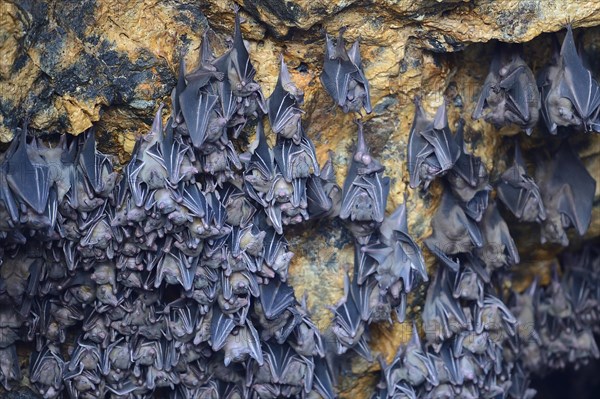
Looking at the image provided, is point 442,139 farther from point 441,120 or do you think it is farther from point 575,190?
point 575,190

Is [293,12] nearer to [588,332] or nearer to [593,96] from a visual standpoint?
[593,96]

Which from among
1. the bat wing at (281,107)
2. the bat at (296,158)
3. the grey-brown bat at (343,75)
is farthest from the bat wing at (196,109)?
the grey-brown bat at (343,75)

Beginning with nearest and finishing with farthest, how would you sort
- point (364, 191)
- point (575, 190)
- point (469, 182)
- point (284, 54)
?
1. point (284, 54)
2. point (364, 191)
3. point (469, 182)
4. point (575, 190)

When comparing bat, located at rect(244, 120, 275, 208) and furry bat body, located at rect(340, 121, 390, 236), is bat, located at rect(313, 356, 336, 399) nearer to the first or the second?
furry bat body, located at rect(340, 121, 390, 236)

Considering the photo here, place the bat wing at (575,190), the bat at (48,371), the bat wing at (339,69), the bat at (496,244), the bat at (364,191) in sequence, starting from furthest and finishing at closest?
the bat wing at (575,190), the bat at (496,244), the bat at (48,371), the bat at (364,191), the bat wing at (339,69)

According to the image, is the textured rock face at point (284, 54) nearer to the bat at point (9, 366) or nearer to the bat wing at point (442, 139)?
the bat wing at point (442, 139)

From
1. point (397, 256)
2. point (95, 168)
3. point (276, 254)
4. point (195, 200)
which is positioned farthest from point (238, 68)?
point (397, 256)

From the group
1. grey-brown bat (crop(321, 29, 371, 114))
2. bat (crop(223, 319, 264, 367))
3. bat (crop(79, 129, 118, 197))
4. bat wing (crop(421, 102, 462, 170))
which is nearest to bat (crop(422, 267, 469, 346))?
bat wing (crop(421, 102, 462, 170))
